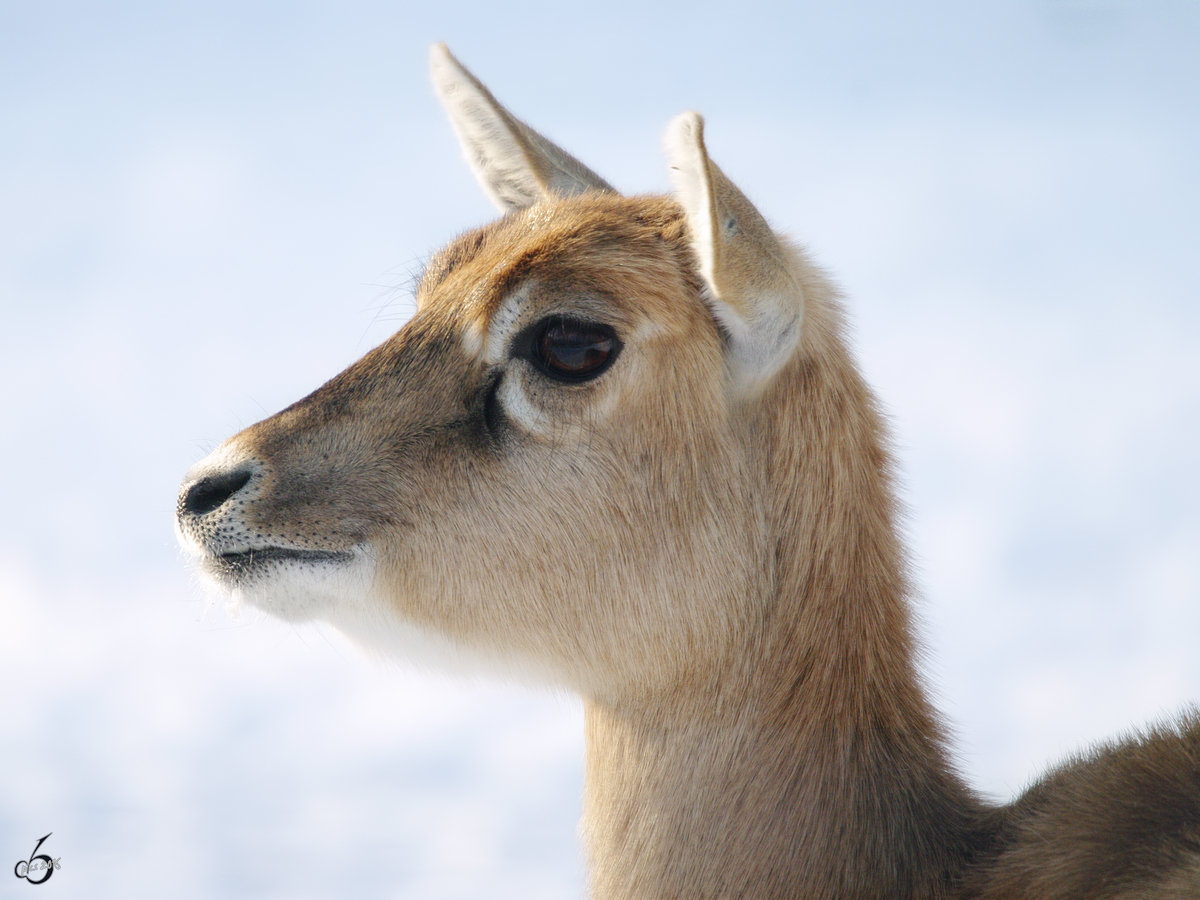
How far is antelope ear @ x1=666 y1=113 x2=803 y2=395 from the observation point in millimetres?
3854

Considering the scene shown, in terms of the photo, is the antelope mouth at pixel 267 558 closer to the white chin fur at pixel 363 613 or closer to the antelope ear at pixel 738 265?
the white chin fur at pixel 363 613

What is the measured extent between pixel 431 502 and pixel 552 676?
0.84 m

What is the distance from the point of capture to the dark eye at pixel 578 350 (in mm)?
4312

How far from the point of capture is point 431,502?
14.4ft

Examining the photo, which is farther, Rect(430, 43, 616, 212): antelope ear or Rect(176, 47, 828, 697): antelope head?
Rect(430, 43, 616, 212): antelope ear

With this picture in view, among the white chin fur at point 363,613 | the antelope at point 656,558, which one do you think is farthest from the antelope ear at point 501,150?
the white chin fur at point 363,613

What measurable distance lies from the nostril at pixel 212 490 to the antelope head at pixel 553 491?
1 cm

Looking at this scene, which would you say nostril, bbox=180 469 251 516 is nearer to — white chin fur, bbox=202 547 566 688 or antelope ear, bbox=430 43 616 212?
white chin fur, bbox=202 547 566 688

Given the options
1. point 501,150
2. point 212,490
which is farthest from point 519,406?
point 501,150

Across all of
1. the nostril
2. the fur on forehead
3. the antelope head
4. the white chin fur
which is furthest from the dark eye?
the nostril

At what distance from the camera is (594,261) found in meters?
4.47

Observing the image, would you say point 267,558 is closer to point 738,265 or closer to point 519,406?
point 519,406

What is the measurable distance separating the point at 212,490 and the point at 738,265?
2.20 metres

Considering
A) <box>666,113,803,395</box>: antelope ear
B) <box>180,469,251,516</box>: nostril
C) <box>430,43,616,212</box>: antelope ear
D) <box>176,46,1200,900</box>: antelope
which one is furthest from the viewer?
<box>430,43,616,212</box>: antelope ear
